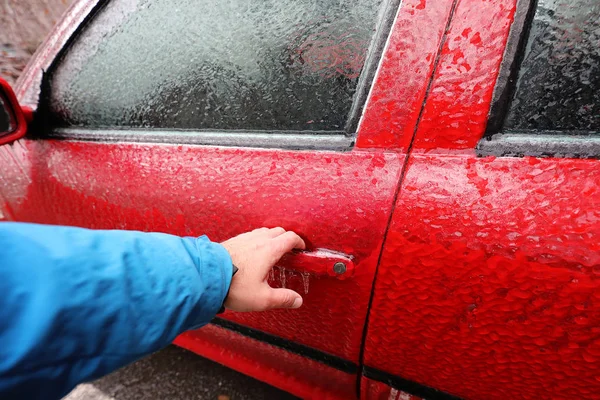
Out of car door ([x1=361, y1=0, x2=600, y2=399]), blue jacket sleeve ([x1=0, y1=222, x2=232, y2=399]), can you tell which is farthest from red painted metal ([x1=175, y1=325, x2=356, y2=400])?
blue jacket sleeve ([x1=0, y1=222, x2=232, y2=399])

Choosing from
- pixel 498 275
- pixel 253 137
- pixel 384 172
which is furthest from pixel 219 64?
pixel 498 275

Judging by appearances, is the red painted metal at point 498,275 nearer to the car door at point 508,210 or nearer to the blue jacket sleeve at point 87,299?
the car door at point 508,210

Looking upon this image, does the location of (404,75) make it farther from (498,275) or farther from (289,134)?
(498,275)

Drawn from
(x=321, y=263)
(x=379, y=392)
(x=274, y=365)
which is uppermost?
(x=321, y=263)

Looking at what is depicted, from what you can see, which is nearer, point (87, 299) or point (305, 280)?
point (87, 299)

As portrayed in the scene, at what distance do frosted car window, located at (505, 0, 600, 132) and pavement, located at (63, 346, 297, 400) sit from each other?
1.58m

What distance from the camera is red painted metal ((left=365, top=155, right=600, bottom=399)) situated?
2.21 feet

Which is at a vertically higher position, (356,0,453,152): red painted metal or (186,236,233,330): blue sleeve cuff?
(356,0,453,152): red painted metal

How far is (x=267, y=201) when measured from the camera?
0.94 m

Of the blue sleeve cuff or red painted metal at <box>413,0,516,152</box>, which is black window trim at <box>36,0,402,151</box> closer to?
red painted metal at <box>413,0,516,152</box>

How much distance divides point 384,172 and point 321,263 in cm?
28

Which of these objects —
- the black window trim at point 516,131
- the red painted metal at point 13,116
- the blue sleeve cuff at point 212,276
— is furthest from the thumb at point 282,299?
the red painted metal at point 13,116

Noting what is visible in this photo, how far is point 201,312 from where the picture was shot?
2.53 ft

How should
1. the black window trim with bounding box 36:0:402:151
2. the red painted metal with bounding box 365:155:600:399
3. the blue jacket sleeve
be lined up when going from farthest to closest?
the black window trim with bounding box 36:0:402:151 → the red painted metal with bounding box 365:155:600:399 → the blue jacket sleeve
